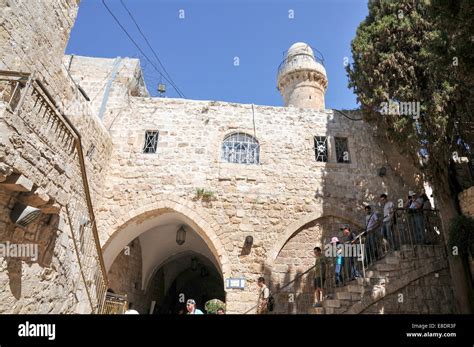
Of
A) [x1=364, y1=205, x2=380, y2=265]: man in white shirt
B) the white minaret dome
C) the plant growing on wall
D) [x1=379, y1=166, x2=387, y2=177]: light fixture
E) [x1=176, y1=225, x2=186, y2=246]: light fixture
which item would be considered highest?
the white minaret dome

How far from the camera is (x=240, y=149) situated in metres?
9.64

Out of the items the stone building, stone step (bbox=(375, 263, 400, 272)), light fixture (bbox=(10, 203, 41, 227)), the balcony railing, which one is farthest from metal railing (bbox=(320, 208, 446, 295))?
light fixture (bbox=(10, 203, 41, 227))

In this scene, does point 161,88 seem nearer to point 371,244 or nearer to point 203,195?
point 203,195

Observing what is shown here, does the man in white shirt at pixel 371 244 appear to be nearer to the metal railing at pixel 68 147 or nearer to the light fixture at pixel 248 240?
the light fixture at pixel 248 240

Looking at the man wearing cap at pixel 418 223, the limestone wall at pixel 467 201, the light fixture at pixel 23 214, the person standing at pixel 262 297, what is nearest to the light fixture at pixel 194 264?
the person standing at pixel 262 297

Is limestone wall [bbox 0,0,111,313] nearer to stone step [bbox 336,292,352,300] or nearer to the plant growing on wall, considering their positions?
the plant growing on wall

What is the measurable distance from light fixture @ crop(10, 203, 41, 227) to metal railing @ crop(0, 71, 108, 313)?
83 cm

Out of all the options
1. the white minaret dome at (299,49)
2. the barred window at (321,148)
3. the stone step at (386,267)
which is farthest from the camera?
the white minaret dome at (299,49)

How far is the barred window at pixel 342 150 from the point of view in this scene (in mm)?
9896

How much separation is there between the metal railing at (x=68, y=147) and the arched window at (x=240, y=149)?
4675 millimetres

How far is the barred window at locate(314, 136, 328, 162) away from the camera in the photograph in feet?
32.3

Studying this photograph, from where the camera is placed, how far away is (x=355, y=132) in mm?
10219

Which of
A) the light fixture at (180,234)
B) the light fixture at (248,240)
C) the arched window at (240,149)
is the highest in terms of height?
the arched window at (240,149)

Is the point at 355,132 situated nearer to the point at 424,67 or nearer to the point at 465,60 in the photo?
the point at 424,67
